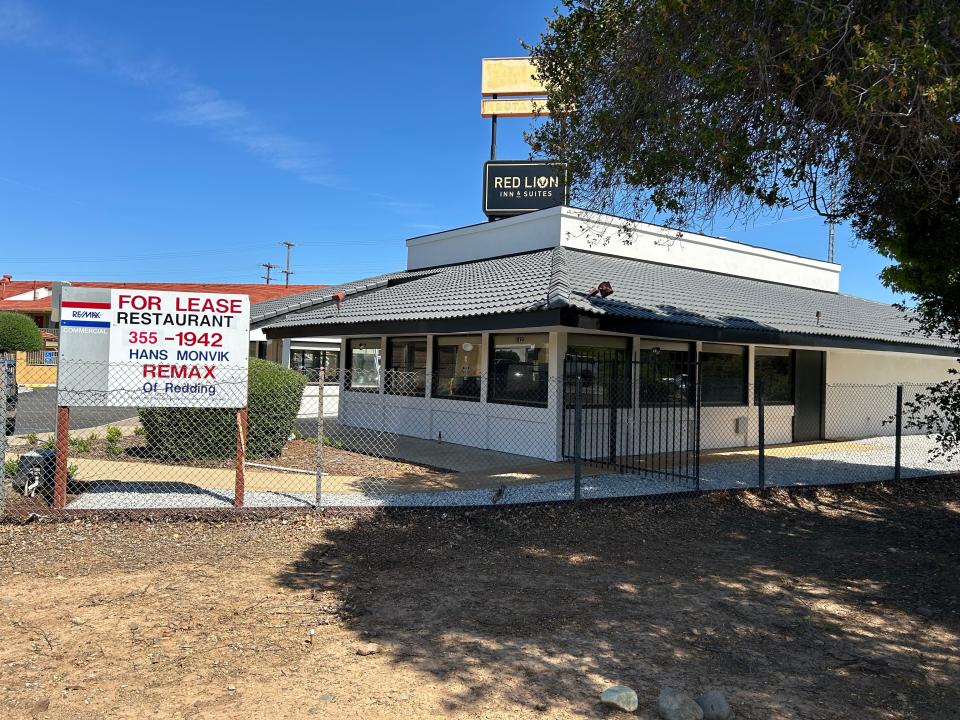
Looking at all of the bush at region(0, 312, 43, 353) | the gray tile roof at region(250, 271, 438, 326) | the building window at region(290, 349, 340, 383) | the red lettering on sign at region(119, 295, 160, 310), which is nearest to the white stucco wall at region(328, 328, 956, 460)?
the gray tile roof at region(250, 271, 438, 326)

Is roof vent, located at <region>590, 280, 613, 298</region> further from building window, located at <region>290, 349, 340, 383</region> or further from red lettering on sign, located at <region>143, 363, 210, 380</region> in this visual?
building window, located at <region>290, 349, 340, 383</region>

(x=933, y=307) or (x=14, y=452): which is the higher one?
(x=933, y=307)

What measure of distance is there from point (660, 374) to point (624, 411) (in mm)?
1311

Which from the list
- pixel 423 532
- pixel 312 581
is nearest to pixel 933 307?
pixel 423 532

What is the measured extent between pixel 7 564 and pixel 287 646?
3.03 m

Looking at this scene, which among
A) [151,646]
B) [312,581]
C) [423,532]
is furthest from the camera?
[423,532]

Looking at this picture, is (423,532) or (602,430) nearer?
(423,532)

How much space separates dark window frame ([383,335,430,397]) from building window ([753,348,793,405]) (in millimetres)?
6739

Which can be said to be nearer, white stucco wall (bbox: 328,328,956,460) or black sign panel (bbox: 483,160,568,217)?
white stucco wall (bbox: 328,328,956,460)

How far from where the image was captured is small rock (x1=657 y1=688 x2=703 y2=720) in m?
3.47

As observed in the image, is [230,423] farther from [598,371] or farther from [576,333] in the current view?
[598,371]

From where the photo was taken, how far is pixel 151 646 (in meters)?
4.23

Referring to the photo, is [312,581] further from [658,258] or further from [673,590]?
[658,258]

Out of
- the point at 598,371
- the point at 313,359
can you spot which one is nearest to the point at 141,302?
the point at 598,371
